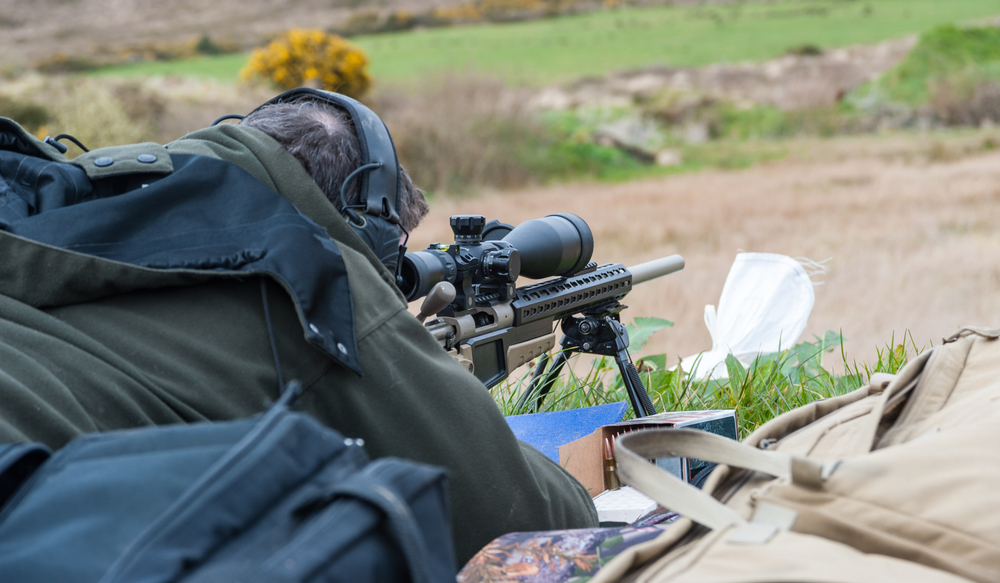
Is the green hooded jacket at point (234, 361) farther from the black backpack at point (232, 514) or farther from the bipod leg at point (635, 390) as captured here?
the bipod leg at point (635, 390)

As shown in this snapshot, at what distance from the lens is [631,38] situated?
17.1 metres

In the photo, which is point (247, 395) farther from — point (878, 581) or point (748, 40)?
point (748, 40)

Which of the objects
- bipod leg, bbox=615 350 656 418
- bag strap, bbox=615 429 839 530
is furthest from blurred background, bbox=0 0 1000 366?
bag strap, bbox=615 429 839 530

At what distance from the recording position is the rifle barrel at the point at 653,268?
2303 mm

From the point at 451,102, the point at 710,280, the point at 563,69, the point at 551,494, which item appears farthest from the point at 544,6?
the point at 551,494

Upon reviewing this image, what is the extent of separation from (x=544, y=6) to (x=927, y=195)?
587 inches

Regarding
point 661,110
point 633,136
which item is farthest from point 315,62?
point 661,110

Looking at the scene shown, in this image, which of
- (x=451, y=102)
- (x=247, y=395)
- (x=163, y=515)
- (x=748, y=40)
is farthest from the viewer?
(x=748, y=40)

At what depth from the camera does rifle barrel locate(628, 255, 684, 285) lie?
230cm

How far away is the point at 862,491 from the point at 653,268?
163cm

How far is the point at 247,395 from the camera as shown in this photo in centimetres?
110

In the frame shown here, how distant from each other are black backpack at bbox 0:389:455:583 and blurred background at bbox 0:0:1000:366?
7.47ft

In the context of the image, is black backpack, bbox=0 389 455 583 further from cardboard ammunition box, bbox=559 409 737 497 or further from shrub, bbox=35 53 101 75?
shrub, bbox=35 53 101 75

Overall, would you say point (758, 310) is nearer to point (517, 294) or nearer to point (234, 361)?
point (517, 294)
